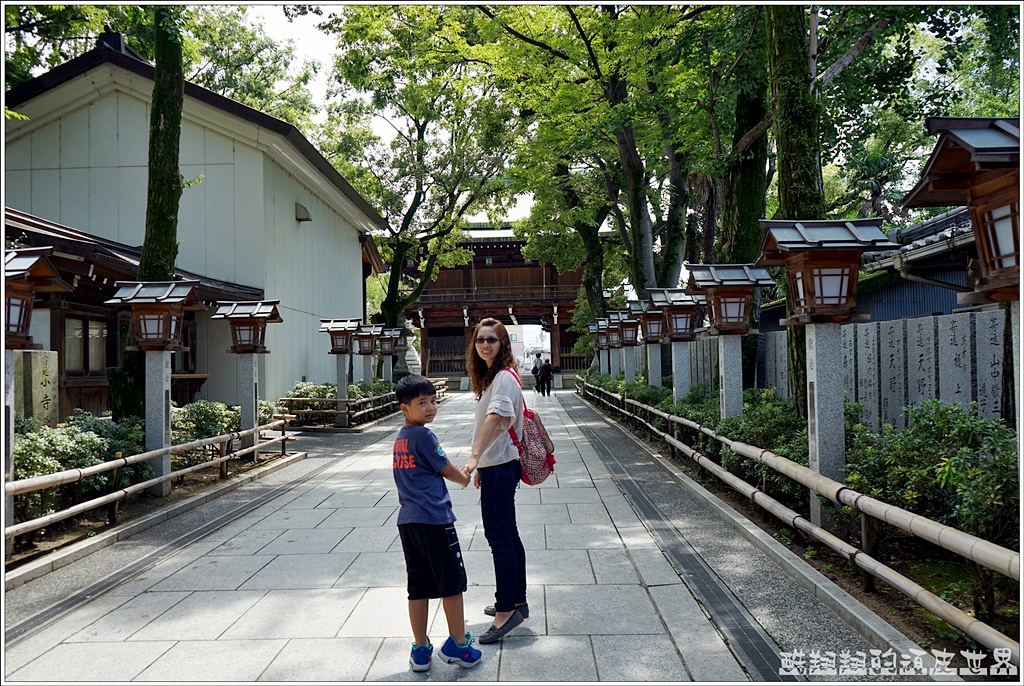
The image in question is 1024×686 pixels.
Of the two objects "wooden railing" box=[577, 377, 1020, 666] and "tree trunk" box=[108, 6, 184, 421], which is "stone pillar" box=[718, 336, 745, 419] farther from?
"tree trunk" box=[108, 6, 184, 421]

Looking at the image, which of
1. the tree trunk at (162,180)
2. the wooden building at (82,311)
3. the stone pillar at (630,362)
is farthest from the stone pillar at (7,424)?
the stone pillar at (630,362)

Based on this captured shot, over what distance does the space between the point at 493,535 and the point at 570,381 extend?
38535 mm

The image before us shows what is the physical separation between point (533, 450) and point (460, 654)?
4.00 ft

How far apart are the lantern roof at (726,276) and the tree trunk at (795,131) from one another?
1.39 meters

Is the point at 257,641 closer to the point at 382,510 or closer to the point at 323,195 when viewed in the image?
the point at 382,510

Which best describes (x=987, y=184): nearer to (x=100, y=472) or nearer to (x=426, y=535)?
(x=426, y=535)

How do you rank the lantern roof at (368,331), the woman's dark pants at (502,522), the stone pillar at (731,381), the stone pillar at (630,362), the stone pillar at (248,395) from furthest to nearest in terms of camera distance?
the lantern roof at (368,331), the stone pillar at (630,362), the stone pillar at (248,395), the stone pillar at (731,381), the woman's dark pants at (502,522)

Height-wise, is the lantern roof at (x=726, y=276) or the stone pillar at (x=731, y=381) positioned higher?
the lantern roof at (x=726, y=276)

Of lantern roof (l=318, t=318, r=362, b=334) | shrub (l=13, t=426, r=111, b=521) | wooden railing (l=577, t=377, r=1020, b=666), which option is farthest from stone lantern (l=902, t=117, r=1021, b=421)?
lantern roof (l=318, t=318, r=362, b=334)

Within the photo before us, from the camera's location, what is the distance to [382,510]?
8.82m

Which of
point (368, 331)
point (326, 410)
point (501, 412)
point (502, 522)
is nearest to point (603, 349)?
point (368, 331)

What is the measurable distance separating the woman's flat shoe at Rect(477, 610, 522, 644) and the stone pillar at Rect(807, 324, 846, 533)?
9.07 ft

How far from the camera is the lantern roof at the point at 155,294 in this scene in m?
9.38

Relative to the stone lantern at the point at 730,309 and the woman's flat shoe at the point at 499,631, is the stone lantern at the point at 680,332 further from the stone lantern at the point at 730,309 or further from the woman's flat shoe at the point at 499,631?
the woman's flat shoe at the point at 499,631
